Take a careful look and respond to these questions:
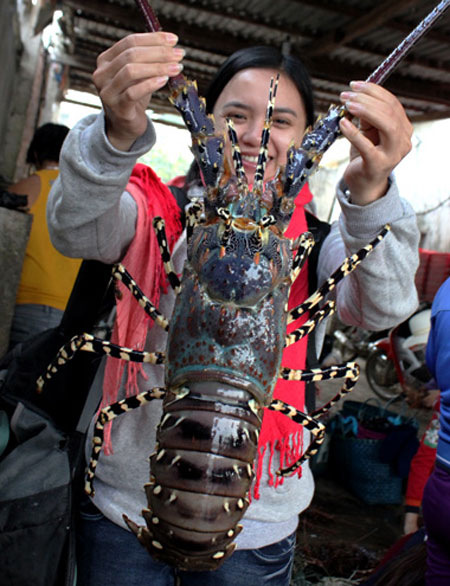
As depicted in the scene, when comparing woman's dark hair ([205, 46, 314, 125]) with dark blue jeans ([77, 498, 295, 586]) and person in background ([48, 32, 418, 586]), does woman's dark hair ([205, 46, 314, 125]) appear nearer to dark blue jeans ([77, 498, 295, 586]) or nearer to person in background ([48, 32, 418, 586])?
person in background ([48, 32, 418, 586])

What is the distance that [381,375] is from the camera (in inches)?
364

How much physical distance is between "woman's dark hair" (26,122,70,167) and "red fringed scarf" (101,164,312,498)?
2.04m

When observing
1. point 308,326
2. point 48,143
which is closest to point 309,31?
point 48,143

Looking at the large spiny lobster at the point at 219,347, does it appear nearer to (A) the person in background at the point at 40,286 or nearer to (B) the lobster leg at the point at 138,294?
(B) the lobster leg at the point at 138,294

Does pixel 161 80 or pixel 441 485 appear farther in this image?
pixel 441 485

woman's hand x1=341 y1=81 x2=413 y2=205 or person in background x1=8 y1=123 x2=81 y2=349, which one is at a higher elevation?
woman's hand x1=341 y1=81 x2=413 y2=205

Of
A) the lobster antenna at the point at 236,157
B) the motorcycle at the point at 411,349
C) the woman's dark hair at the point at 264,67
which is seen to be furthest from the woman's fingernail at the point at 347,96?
the motorcycle at the point at 411,349

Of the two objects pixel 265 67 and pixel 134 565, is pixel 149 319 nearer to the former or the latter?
pixel 134 565

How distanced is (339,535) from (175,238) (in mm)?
3621

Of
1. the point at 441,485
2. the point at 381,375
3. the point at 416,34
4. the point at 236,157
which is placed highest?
the point at 416,34

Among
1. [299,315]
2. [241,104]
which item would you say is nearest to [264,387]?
[299,315]

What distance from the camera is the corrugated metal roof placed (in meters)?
4.97

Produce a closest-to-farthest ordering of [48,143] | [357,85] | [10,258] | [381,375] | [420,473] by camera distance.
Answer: [357,85]
[420,473]
[10,258]
[48,143]
[381,375]

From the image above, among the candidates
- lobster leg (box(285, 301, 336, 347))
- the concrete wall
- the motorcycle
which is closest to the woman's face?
lobster leg (box(285, 301, 336, 347))
